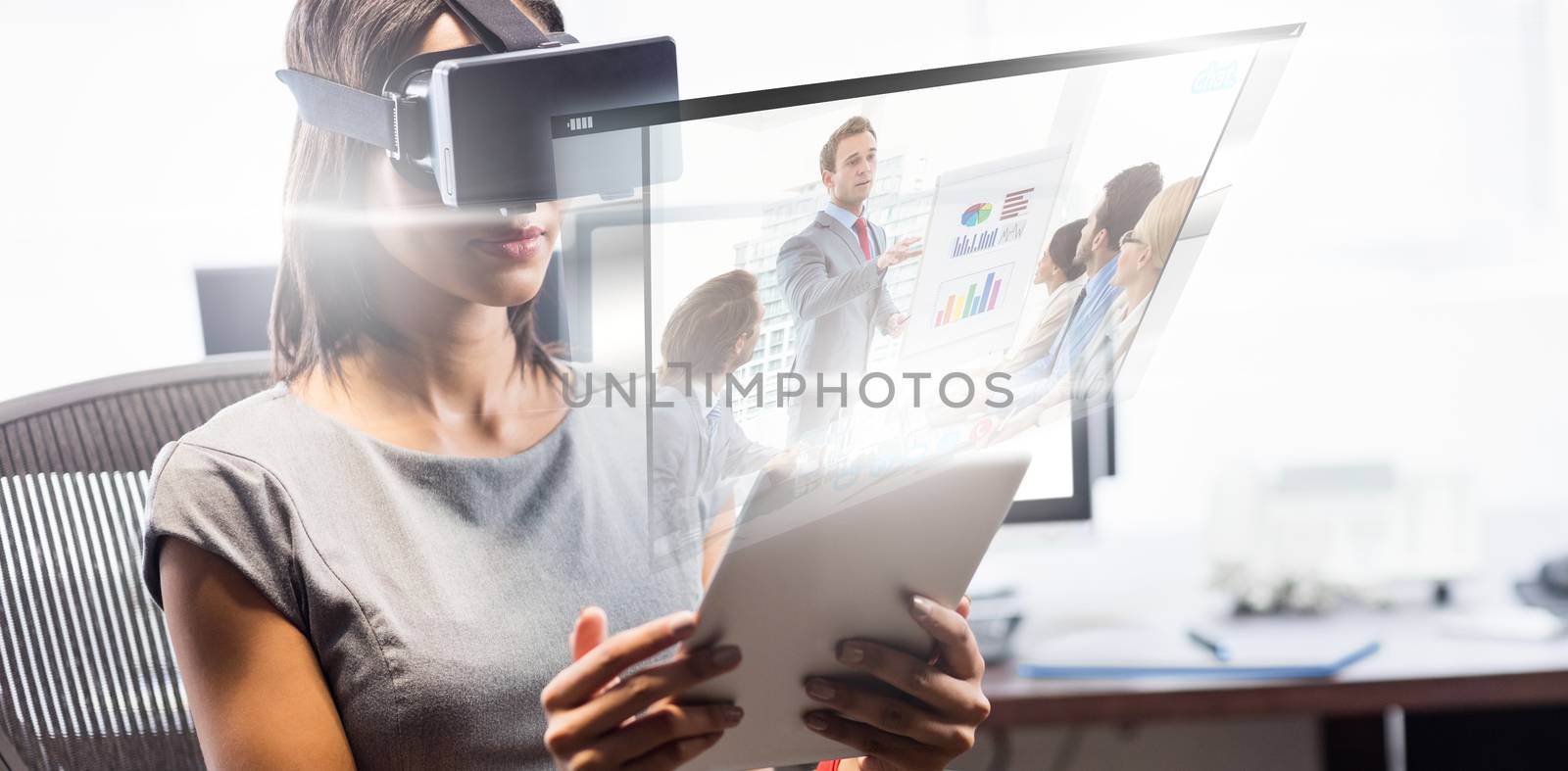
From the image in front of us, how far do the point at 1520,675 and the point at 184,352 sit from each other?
1.30 meters

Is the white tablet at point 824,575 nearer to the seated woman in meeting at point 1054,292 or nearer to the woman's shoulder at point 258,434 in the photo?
the seated woman in meeting at point 1054,292

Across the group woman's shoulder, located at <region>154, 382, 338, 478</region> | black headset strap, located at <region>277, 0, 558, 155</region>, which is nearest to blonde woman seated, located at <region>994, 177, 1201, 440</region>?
black headset strap, located at <region>277, 0, 558, 155</region>

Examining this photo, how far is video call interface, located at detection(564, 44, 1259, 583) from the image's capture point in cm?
46

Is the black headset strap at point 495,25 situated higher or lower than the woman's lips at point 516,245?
higher

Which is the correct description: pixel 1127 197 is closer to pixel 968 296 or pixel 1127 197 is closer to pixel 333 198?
pixel 968 296

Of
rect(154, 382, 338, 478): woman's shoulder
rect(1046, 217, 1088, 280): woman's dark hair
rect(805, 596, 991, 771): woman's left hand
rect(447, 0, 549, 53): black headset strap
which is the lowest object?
rect(805, 596, 991, 771): woman's left hand

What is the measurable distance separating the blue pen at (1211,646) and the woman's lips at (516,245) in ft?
2.35

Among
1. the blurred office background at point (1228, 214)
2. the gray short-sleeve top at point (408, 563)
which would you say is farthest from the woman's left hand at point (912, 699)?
the blurred office background at point (1228, 214)

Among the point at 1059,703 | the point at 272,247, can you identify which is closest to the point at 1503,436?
the point at 1059,703

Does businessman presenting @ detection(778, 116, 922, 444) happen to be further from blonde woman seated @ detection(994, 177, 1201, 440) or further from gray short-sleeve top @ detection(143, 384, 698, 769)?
gray short-sleeve top @ detection(143, 384, 698, 769)

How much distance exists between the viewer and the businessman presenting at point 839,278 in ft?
1.49

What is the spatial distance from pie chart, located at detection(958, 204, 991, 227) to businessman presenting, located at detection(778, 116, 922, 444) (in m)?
0.02

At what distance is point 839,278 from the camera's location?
1.54 feet

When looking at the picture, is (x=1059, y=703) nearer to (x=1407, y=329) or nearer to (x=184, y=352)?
(x=1407, y=329)
